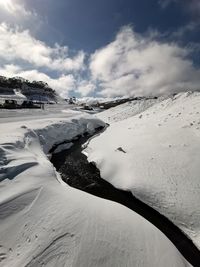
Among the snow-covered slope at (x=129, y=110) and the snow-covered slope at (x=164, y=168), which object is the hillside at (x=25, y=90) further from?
the snow-covered slope at (x=164, y=168)

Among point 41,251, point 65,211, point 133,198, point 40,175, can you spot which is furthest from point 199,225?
point 40,175

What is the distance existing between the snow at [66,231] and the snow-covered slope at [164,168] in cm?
220

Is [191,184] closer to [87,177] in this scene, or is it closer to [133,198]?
[133,198]

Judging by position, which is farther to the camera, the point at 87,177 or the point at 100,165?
the point at 100,165

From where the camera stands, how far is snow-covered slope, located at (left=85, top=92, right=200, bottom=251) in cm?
959

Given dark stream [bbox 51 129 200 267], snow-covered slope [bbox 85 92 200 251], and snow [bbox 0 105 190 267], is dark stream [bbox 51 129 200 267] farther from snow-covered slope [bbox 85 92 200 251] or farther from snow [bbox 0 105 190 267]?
snow [bbox 0 105 190 267]

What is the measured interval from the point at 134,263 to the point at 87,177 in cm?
746

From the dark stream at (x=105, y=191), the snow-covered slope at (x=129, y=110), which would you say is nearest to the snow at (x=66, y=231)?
the dark stream at (x=105, y=191)

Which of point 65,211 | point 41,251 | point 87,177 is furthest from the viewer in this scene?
point 87,177

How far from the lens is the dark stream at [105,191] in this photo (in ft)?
26.1

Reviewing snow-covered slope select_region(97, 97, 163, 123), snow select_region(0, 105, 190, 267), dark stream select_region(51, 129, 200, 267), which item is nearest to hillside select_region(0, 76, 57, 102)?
snow-covered slope select_region(97, 97, 163, 123)

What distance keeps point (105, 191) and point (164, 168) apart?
362cm

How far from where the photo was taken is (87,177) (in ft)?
43.6

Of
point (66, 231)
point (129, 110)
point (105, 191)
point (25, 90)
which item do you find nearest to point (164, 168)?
point (105, 191)
